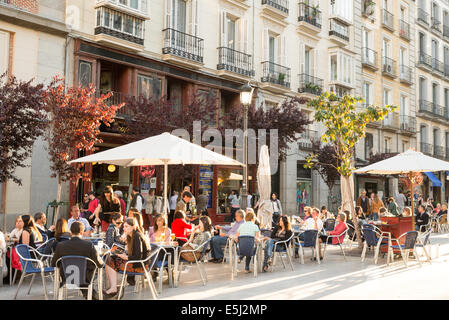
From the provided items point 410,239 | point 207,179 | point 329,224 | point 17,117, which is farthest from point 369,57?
point 17,117

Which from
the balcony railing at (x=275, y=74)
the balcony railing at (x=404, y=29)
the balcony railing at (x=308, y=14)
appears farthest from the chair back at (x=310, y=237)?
the balcony railing at (x=404, y=29)

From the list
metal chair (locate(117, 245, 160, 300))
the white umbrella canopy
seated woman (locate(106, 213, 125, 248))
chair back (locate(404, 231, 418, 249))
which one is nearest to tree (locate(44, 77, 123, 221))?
seated woman (locate(106, 213, 125, 248))

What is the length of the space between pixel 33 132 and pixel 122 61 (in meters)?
6.87

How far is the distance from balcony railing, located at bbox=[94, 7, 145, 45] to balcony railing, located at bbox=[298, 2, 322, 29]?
11.2 m

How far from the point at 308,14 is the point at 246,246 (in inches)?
793

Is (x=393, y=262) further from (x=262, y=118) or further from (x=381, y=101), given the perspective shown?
(x=381, y=101)

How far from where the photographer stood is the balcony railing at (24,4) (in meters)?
14.5

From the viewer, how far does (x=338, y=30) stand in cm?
2836

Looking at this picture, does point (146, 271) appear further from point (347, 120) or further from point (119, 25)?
point (119, 25)

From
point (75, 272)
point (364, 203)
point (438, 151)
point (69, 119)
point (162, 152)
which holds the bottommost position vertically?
point (75, 272)

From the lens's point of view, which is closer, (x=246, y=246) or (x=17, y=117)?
(x=246, y=246)

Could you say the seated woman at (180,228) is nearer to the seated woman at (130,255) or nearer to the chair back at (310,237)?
the seated woman at (130,255)

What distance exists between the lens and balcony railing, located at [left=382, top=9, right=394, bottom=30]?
108 ft

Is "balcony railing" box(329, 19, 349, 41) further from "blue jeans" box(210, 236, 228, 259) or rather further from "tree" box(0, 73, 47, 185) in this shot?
"tree" box(0, 73, 47, 185)
